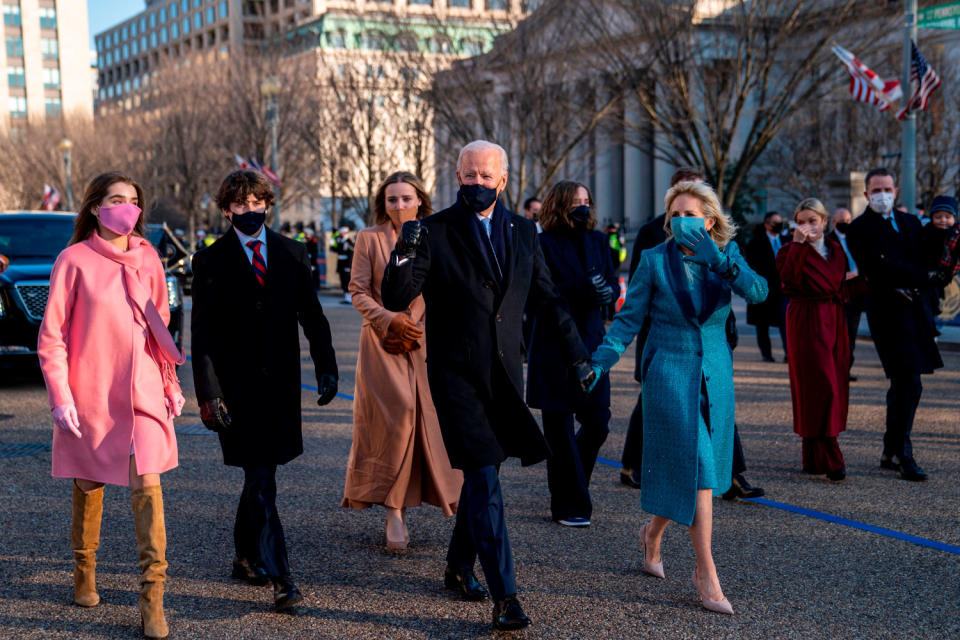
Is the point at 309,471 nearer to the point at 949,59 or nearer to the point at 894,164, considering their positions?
the point at 894,164

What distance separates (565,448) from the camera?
5.92 m

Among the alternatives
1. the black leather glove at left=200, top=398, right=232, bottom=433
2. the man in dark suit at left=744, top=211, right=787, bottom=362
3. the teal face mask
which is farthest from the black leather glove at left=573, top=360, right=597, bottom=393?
the man in dark suit at left=744, top=211, right=787, bottom=362

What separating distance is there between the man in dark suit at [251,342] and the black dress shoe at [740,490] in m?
2.83

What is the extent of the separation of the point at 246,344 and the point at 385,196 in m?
1.40

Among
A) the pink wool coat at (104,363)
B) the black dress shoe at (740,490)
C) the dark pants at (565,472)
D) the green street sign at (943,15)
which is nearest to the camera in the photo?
the pink wool coat at (104,363)

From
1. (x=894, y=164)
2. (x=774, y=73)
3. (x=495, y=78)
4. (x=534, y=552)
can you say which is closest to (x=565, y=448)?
(x=534, y=552)

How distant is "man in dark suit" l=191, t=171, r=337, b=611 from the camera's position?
4.66 m

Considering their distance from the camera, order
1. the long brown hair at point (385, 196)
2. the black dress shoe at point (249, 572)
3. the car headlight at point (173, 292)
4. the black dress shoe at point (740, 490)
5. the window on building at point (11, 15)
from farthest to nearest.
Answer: the window on building at point (11, 15) < the car headlight at point (173, 292) < the black dress shoe at point (740, 490) < the long brown hair at point (385, 196) < the black dress shoe at point (249, 572)

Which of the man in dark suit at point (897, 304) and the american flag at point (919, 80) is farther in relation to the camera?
the american flag at point (919, 80)

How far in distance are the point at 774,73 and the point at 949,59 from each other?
12722mm

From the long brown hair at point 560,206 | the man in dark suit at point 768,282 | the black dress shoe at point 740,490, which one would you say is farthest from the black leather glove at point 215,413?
the man in dark suit at point 768,282

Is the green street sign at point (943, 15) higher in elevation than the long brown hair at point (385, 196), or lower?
higher

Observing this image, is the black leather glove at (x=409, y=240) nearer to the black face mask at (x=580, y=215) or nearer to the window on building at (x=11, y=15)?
the black face mask at (x=580, y=215)

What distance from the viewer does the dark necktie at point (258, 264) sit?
4.71 m
